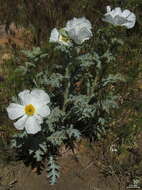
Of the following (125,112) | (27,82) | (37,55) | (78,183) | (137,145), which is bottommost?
(78,183)

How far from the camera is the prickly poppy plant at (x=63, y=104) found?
267cm

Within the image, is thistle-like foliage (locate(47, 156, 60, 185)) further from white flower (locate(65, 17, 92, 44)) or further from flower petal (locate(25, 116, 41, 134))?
white flower (locate(65, 17, 92, 44))

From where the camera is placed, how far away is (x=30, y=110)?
267cm

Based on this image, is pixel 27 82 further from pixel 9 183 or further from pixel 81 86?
pixel 9 183

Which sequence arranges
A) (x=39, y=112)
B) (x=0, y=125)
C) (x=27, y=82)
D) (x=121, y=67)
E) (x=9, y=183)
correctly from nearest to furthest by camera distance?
(x=39, y=112) < (x=9, y=183) < (x=0, y=125) < (x=27, y=82) < (x=121, y=67)

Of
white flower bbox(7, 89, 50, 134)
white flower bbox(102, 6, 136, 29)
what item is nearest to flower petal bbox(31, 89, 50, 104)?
white flower bbox(7, 89, 50, 134)

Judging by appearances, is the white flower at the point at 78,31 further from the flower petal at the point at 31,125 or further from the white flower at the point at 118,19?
the flower petal at the point at 31,125

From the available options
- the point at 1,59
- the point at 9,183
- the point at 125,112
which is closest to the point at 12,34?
the point at 1,59

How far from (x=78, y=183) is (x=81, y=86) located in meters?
0.88

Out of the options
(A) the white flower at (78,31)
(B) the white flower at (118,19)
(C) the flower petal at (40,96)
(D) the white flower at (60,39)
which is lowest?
(C) the flower petal at (40,96)

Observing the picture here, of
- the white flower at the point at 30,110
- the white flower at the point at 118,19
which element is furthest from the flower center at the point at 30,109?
the white flower at the point at 118,19

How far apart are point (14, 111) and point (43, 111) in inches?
7.7

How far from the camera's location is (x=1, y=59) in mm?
3971

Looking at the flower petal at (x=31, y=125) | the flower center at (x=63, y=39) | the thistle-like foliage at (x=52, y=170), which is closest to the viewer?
the flower petal at (x=31, y=125)
